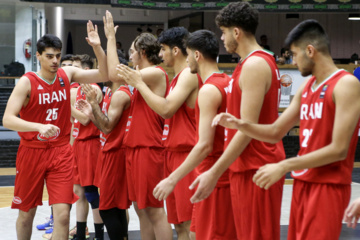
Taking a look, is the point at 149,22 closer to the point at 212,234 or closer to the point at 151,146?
the point at 151,146

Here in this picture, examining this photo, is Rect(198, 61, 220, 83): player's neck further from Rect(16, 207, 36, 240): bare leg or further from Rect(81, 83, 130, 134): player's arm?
Rect(16, 207, 36, 240): bare leg

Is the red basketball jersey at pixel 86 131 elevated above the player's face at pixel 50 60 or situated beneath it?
situated beneath

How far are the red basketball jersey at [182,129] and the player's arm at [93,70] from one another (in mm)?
761

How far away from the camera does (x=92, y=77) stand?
5.11 metres

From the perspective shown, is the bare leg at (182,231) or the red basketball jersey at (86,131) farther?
the red basketball jersey at (86,131)

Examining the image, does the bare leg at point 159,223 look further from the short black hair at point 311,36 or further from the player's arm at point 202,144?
the short black hair at point 311,36

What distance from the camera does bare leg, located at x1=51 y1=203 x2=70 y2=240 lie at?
4.81 meters

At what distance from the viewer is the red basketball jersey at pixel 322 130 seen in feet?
→ 9.02

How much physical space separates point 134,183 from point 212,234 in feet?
4.71

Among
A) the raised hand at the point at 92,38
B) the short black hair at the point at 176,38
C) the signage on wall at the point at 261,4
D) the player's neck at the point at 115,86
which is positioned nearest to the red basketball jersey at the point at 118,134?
the player's neck at the point at 115,86

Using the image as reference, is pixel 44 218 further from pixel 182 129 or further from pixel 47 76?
pixel 182 129

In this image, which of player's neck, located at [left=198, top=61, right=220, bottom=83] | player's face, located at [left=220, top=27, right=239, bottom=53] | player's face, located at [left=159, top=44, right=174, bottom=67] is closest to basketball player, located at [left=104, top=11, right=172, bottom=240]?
player's face, located at [left=159, top=44, right=174, bottom=67]

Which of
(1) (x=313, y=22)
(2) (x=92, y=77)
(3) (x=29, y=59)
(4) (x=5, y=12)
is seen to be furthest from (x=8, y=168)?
(1) (x=313, y=22)

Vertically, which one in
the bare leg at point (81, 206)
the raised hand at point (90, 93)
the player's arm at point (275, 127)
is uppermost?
the raised hand at point (90, 93)
